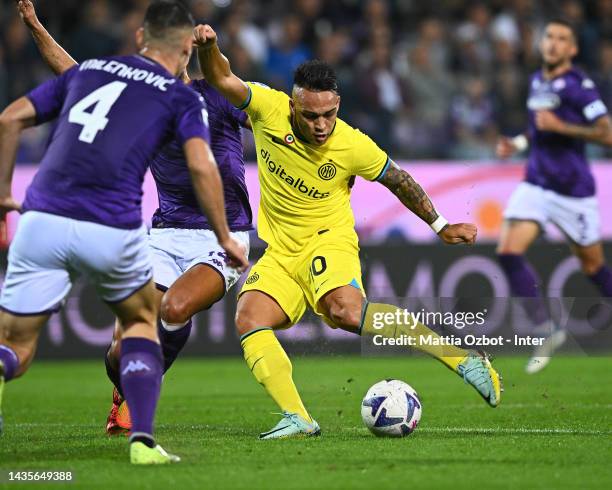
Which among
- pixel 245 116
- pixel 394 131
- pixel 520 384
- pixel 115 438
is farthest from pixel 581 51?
pixel 115 438

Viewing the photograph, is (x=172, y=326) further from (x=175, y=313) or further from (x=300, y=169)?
(x=300, y=169)

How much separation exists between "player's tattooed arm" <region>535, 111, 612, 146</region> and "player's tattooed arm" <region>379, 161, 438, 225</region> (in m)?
4.44

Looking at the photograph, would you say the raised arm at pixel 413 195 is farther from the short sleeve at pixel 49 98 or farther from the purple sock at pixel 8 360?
the purple sock at pixel 8 360

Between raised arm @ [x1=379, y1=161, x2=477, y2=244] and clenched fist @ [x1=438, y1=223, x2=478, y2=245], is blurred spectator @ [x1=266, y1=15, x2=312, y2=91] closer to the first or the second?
raised arm @ [x1=379, y1=161, x2=477, y2=244]

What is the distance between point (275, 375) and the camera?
23.0ft

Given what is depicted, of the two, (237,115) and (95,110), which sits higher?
(237,115)

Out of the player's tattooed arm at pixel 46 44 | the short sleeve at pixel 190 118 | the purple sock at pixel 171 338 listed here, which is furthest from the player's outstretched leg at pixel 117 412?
the short sleeve at pixel 190 118

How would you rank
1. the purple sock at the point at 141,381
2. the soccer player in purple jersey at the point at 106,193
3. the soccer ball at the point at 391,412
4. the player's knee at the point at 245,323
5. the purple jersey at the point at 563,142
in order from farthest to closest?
the purple jersey at the point at 563,142, the player's knee at the point at 245,323, the soccer ball at the point at 391,412, the purple sock at the point at 141,381, the soccer player in purple jersey at the point at 106,193

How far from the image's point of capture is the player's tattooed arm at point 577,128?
1152 centimetres

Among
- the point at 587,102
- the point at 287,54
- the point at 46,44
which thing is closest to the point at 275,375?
the point at 46,44

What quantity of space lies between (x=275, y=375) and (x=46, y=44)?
2626 mm

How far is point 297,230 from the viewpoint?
7.66 meters

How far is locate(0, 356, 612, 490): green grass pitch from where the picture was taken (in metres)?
5.34

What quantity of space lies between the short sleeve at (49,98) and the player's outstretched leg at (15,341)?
38.8 inches
